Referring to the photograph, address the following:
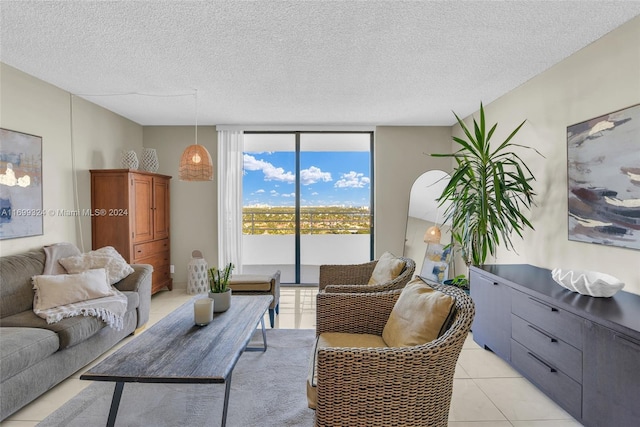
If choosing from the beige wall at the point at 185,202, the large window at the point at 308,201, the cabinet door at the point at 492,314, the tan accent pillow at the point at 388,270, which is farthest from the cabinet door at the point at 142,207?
the cabinet door at the point at 492,314

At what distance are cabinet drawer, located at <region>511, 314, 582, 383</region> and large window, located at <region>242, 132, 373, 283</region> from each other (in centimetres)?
315

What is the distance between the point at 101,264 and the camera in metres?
3.44

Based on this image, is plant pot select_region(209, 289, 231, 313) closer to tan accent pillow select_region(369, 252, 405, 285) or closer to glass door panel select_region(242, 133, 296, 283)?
tan accent pillow select_region(369, 252, 405, 285)

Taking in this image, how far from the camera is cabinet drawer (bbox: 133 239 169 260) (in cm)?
452

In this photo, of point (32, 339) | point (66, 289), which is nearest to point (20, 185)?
point (66, 289)

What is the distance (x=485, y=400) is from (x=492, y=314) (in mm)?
836

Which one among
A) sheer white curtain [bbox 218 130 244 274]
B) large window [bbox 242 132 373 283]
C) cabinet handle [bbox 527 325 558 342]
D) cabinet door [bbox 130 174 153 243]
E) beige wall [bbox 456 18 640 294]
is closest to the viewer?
cabinet handle [bbox 527 325 558 342]

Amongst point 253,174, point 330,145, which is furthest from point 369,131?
point 253,174

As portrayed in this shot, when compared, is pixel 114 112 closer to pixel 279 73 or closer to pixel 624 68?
pixel 279 73

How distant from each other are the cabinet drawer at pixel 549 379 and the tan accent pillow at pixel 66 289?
3433mm

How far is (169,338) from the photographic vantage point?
221cm

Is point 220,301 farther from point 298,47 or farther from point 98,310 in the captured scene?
point 298,47

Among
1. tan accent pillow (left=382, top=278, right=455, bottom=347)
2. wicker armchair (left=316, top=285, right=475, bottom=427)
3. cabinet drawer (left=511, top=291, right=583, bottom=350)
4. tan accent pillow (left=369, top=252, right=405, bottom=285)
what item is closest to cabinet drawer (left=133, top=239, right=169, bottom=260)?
tan accent pillow (left=369, top=252, right=405, bottom=285)

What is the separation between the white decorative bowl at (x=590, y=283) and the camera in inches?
85.0
